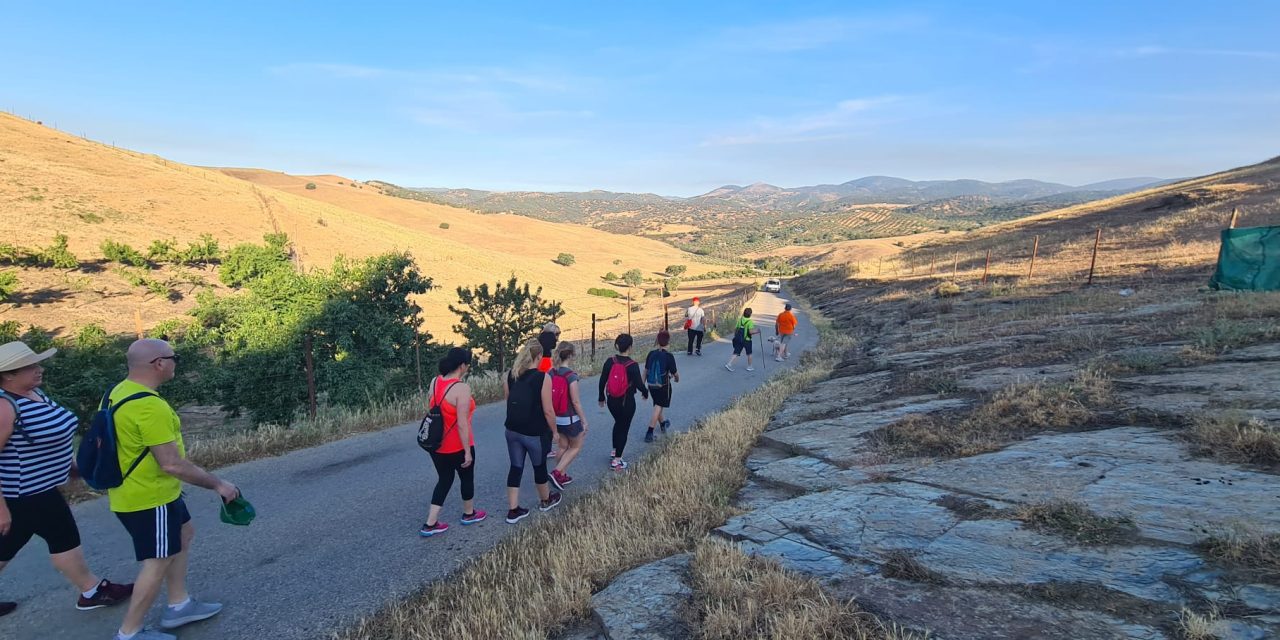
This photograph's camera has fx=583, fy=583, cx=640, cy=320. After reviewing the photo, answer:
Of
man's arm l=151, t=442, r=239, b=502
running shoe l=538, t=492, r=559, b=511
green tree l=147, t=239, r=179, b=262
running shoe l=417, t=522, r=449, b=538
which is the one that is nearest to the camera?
man's arm l=151, t=442, r=239, b=502

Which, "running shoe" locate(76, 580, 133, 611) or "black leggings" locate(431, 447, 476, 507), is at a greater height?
"black leggings" locate(431, 447, 476, 507)

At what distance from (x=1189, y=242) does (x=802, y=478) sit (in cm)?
2812

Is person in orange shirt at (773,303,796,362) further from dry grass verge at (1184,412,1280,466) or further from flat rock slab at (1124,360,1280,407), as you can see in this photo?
dry grass verge at (1184,412,1280,466)

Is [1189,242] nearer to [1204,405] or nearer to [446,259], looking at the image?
[1204,405]

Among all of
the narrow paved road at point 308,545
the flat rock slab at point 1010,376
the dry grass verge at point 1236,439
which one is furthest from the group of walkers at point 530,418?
the dry grass verge at point 1236,439

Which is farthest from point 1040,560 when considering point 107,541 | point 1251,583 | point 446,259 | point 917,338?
point 446,259

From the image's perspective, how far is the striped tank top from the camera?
334 centimetres

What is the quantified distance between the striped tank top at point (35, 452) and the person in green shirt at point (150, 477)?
1.66 feet

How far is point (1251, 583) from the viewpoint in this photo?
9.41 ft

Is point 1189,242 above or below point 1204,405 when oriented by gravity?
above

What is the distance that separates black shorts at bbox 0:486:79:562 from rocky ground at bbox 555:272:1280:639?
3.37 meters

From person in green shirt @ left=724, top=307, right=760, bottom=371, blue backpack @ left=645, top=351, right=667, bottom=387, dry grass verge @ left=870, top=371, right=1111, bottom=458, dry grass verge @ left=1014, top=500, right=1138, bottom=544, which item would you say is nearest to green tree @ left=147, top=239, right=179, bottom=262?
person in green shirt @ left=724, top=307, right=760, bottom=371

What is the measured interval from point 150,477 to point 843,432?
6310 mm

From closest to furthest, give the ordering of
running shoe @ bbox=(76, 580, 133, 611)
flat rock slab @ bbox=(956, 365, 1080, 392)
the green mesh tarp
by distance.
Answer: running shoe @ bbox=(76, 580, 133, 611) < flat rock slab @ bbox=(956, 365, 1080, 392) < the green mesh tarp
